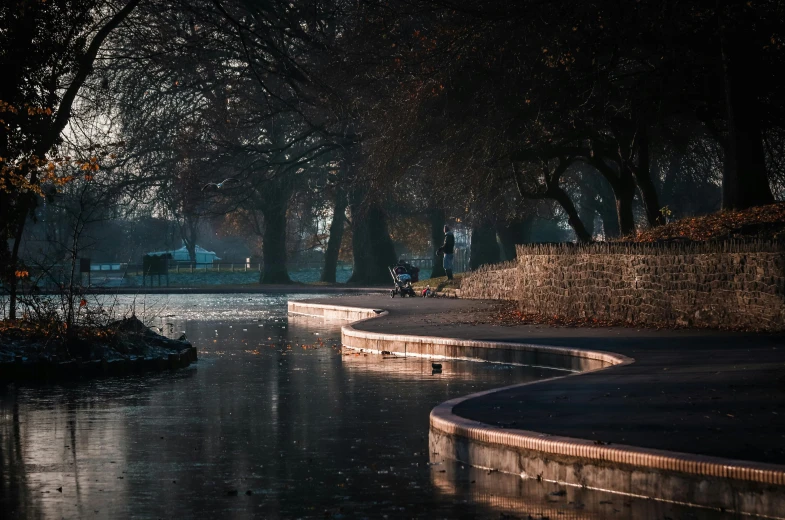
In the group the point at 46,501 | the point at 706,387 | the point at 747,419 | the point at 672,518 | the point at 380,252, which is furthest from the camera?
the point at 380,252

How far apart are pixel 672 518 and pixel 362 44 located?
82.0 feet

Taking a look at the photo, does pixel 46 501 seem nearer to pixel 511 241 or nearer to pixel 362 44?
pixel 362 44

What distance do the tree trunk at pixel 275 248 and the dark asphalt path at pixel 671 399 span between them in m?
43.2

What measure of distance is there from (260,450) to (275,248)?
53.1m

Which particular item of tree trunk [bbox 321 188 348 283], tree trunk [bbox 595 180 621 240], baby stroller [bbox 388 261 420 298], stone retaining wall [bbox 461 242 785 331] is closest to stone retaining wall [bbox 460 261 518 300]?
baby stroller [bbox 388 261 420 298]

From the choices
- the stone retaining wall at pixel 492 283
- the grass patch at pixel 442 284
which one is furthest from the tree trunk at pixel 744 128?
the grass patch at pixel 442 284

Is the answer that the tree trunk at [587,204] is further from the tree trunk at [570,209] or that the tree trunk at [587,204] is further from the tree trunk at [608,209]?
the tree trunk at [570,209]

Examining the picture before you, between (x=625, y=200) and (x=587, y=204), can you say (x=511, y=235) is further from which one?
(x=625, y=200)

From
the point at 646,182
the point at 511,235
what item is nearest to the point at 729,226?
the point at 646,182

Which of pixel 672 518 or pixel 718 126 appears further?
pixel 718 126

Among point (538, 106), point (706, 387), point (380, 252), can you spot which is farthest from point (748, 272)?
A: point (380, 252)

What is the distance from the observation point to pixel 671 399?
11.5 meters

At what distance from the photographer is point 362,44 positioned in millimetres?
31234

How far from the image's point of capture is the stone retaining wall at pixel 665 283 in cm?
1958
